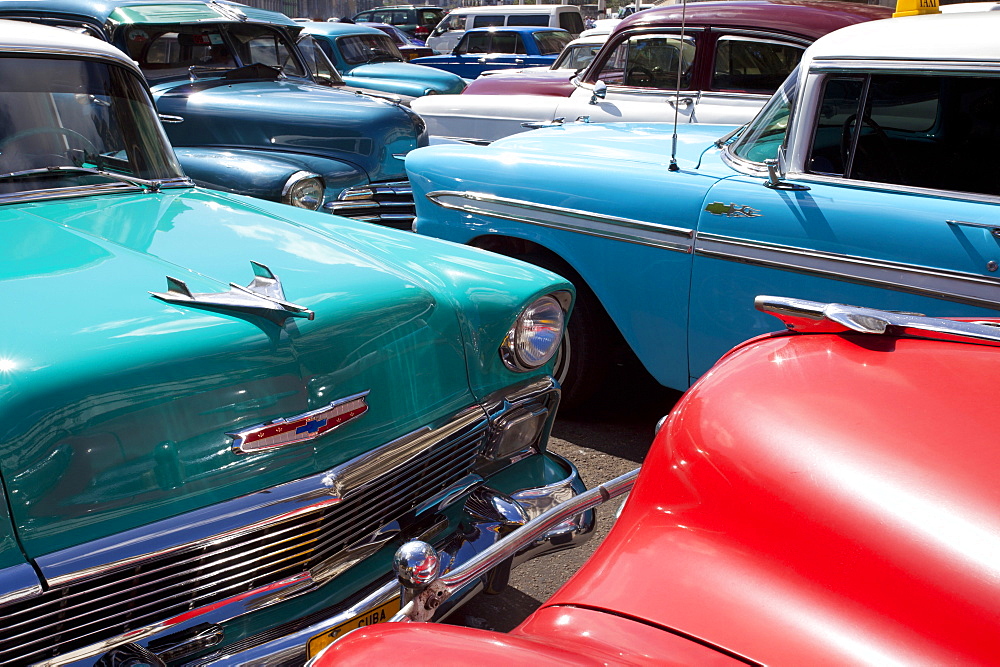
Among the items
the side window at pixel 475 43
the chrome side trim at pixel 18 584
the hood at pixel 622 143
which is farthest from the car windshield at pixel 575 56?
the chrome side trim at pixel 18 584

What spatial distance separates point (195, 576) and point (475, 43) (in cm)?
1490

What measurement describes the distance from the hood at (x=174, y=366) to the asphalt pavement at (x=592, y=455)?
0.84 m

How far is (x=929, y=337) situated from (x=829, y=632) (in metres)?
0.64

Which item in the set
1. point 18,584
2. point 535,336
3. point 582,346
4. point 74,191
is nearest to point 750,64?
point 582,346

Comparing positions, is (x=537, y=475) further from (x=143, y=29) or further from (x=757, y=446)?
(x=143, y=29)

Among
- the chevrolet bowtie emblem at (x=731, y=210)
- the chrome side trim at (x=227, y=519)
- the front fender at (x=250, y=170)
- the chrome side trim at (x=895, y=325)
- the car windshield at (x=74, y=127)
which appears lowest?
the front fender at (x=250, y=170)

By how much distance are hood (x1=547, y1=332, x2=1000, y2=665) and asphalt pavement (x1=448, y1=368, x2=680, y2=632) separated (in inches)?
46.1

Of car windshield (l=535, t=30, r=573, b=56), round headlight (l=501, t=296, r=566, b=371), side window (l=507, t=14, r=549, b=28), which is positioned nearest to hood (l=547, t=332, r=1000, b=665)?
round headlight (l=501, t=296, r=566, b=371)

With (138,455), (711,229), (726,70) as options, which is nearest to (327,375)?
(138,455)

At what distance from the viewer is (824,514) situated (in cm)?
124

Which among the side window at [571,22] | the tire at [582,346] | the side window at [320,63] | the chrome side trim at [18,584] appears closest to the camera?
the chrome side trim at [18,584]

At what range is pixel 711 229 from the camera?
124 inches

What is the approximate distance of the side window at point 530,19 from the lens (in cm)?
1658

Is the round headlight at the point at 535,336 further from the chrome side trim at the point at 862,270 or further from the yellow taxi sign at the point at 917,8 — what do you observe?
the yellow taxi sign at the point at 917,8
